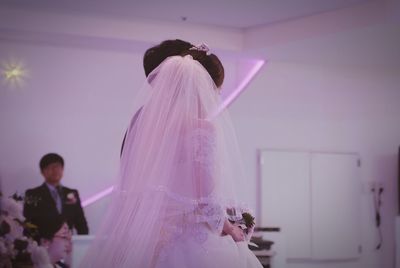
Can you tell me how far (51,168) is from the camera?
14.7 feet

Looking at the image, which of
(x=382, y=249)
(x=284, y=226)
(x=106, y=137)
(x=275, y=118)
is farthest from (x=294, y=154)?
(x=106, y=137)

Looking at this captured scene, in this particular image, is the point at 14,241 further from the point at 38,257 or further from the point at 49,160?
the point at 49,160

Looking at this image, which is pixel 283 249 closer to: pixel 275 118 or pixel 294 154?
pixel 294 154

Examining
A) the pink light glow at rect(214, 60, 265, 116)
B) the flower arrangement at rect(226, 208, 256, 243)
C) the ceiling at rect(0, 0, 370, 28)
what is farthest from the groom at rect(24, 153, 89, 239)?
the flower arrangement at rect(226, 208, 256, 243)

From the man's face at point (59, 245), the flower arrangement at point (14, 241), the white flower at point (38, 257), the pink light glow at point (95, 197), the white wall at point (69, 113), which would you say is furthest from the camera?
the pink light glow at point (95, 197)

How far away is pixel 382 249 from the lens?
5695mm

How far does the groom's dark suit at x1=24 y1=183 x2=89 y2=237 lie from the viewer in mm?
4309

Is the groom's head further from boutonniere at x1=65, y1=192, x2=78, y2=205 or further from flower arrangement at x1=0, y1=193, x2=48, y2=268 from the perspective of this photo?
flower arrangement at x1=0, y1=193, x2=48, y2=268

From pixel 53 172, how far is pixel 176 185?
9.63 ft

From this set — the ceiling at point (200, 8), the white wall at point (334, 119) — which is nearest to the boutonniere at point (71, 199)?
the ceiling at point (200, 8)

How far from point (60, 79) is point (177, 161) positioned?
3444mm

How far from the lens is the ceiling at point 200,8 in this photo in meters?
4.16

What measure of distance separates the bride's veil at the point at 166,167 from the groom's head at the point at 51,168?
2667 mm

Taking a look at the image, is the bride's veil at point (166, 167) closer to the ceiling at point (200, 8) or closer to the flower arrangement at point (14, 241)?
the flower arrangement at point (14, 241)
